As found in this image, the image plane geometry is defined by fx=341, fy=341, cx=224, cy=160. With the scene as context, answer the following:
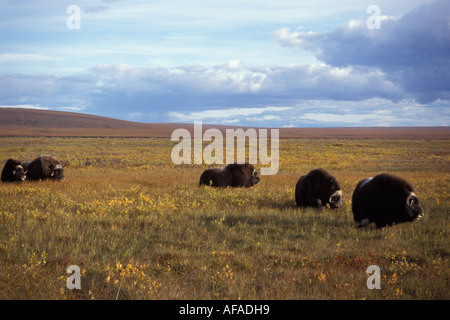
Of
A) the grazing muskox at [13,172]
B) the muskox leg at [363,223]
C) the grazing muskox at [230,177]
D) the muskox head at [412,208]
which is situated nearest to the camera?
the muskox head at [412,208]

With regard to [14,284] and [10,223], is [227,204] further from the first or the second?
[14,284]

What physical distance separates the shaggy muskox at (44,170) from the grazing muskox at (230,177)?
27.9 ft

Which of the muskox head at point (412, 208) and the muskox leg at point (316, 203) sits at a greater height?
the muskox head at point (412, 208)

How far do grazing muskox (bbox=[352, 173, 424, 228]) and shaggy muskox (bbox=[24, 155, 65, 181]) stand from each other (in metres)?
16.6

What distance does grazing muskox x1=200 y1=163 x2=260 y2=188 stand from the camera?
59.3ft

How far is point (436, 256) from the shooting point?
781 centimetres

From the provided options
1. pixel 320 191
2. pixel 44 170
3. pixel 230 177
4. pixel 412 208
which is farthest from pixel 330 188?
pixel 44 170

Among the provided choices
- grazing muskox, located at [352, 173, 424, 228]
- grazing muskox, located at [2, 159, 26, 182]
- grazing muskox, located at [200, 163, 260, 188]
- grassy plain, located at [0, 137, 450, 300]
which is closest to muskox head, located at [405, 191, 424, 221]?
grazing muskox, located at [352, 173, 424, 228]

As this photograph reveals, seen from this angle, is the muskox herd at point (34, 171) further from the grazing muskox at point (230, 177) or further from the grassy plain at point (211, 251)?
the grazing muskox at point (230, 177)

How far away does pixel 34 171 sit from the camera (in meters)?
19.9

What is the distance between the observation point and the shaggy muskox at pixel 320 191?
12.4 metres

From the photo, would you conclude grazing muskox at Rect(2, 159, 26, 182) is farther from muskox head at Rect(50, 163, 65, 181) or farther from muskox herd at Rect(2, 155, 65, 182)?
muskox head at Rect(50, 163, 65, 181)

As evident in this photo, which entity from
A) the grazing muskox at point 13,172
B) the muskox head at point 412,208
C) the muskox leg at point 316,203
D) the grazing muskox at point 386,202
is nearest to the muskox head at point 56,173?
the grazing muskox at point 13,172
